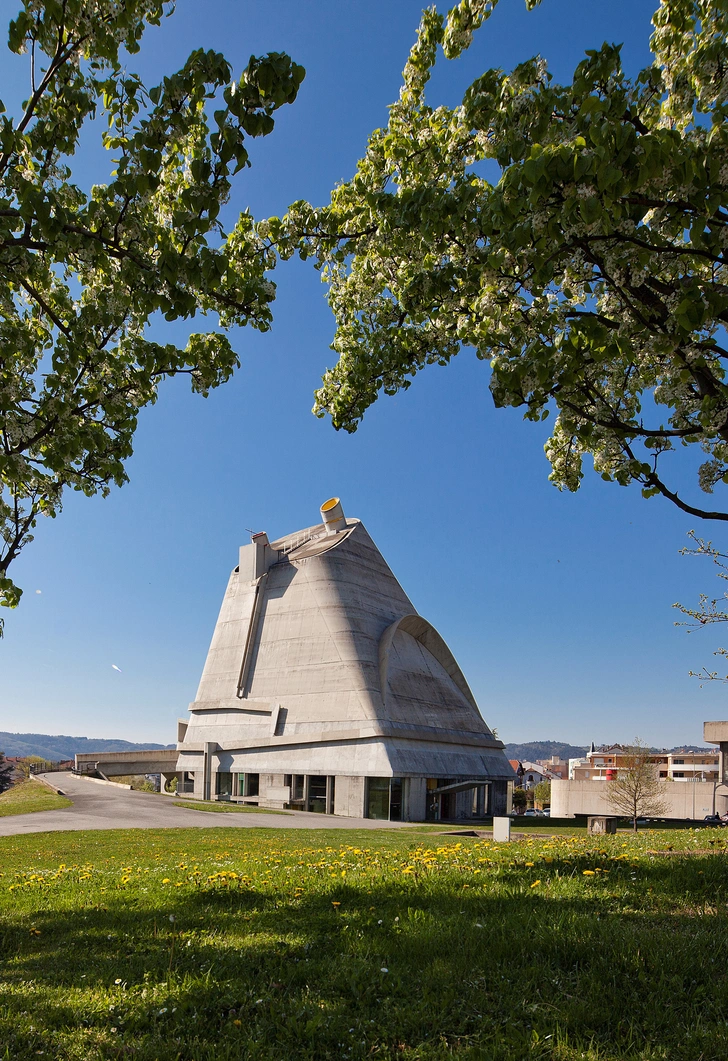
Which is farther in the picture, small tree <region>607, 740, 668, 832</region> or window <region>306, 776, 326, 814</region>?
small tree <region>607, 740, 668, 832</region>

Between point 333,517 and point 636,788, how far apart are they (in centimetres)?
3208

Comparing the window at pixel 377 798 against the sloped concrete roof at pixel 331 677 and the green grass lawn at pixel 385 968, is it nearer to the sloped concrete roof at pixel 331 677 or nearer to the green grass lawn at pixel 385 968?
the sloped concrete roof at pixel 331 677

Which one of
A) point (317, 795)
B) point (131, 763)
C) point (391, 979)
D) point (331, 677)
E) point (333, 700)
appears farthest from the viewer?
point (131, 763)

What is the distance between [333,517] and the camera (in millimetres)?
61438

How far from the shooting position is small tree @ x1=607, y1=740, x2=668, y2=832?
5494 cm

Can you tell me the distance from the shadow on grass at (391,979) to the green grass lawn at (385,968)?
0.02 metres

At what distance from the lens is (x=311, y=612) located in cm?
5494

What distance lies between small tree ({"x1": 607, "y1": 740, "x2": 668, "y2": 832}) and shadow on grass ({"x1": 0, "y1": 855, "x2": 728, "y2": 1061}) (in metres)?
50.9

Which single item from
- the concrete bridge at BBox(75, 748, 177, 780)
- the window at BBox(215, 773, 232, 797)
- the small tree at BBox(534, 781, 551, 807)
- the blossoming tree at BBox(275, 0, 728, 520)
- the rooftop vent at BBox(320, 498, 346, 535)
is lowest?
the small tree at BBox(534, 781, 551, 807)

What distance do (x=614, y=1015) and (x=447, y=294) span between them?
24.6 ft

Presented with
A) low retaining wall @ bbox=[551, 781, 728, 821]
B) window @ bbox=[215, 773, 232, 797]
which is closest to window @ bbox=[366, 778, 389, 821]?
window @ bbox=[215, 773, 232, 797]

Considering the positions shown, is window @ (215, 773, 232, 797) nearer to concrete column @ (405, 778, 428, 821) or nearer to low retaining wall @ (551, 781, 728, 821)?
concrete column @ (405, 778, 428, 821)

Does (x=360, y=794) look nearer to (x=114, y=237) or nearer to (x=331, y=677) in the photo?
(x=331, y=677)

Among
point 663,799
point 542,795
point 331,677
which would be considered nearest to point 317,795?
point 331,677
